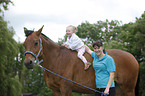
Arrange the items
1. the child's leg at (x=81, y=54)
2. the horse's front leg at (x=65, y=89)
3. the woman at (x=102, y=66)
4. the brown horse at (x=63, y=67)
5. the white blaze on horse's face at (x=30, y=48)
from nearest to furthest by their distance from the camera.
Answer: the woman at (x=102, y=66) → the white blaze on horse's face at (x=30, y=48) → the brown horse at (x=63, y=67) → the horse's front leg at (x=65, y=89) → the child's leg at (x=81, y=54)

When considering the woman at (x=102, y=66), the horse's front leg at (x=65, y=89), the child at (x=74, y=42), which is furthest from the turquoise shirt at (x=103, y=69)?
the child at (x=74, y=42)

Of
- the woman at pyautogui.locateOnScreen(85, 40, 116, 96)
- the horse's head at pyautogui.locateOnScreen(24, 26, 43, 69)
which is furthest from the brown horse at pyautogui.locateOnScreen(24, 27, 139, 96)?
the woman at pyautogui.locateOnScreen(85, 40, 116, 96)

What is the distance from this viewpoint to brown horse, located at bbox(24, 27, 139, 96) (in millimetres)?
4507

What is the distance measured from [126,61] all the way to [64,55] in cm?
204

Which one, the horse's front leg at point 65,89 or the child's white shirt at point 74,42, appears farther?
the child's white shirt at point 74,42

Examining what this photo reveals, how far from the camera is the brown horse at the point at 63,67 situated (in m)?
4.51

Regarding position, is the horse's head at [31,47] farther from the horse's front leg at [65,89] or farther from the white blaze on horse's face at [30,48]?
the horse's front leg at [65,89]

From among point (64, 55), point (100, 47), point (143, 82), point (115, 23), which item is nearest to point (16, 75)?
point (143, 82)

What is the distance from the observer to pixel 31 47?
4398 millimetres

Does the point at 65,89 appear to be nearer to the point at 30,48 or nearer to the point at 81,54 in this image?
the point at 81,54

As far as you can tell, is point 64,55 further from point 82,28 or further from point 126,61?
point 82,28

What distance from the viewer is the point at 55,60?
498 centimetres

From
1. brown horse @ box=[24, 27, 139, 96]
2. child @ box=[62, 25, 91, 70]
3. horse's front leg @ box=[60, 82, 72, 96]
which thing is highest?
child @ box=[62, 25, 91, 70]

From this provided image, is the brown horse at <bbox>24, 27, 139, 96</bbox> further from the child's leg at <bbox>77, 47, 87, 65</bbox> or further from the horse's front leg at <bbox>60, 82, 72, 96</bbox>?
the child's leg at <bbox>77, 47, 87, 65</bbox>
